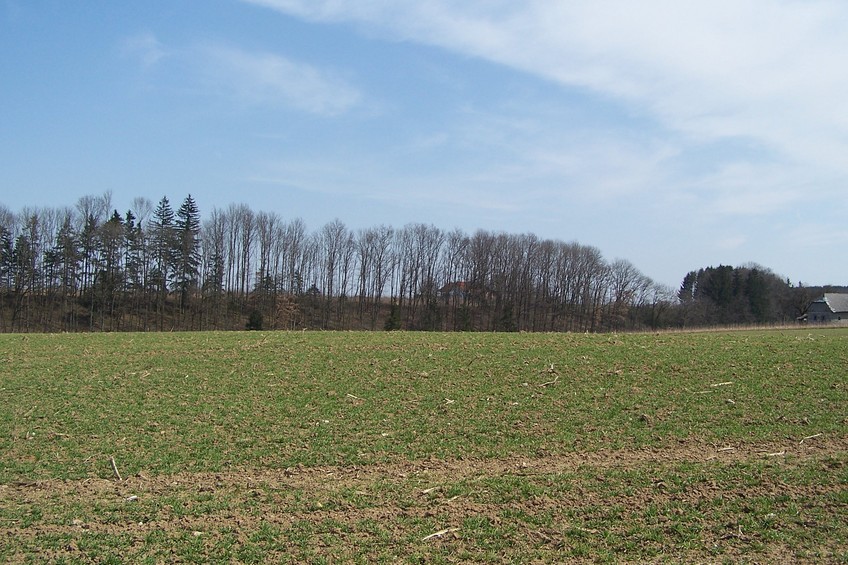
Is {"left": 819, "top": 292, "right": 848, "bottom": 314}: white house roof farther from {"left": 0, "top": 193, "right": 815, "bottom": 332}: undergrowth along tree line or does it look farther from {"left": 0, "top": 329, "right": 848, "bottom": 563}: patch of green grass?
{"left": 0, "top": 329, "right": 848, "bottom": 563}: patch of green grass

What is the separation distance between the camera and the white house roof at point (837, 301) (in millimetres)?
80750

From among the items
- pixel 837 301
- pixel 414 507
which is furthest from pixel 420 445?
pixel 837 301

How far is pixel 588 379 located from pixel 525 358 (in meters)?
2.90

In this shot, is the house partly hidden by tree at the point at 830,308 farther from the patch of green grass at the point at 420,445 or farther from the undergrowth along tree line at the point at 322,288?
the patch of green grass at the point at 420,445

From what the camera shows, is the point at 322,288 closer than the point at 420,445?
No

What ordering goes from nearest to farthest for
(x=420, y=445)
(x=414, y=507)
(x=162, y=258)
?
(x=414, y=507), (x=420, y=445), (x=162, y=258)

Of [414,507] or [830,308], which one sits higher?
[830,308]

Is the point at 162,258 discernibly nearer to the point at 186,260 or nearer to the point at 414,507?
the point at 186,260

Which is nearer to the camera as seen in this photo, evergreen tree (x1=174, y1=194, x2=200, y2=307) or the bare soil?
the bare soil

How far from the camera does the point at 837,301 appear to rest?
81938mm

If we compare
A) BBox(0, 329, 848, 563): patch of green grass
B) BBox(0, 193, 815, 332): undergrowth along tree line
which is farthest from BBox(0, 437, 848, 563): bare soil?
BBox(0, 193, 815, 332): undergrowth along tree line

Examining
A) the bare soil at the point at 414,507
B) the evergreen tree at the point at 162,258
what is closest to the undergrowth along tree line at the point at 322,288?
the evergreen tree at the point at 162,258

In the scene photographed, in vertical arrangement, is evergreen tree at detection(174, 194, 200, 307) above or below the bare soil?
above

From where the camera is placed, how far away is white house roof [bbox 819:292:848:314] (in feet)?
265
